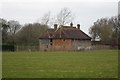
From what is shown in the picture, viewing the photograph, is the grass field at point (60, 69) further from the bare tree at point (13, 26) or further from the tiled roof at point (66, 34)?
the bare tree at point (13, 26)

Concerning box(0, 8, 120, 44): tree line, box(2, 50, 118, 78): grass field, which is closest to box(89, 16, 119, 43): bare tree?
box(0, 8, 120, 44): tree line

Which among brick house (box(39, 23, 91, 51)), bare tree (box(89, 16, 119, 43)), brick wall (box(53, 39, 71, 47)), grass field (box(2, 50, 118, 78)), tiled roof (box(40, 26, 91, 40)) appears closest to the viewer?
grass field (box(2, 50, 118, 78))

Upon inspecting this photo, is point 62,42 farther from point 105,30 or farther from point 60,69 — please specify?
point 60,69

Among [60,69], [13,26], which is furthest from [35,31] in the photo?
[60,69]

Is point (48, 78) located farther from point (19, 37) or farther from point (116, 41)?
point (19, 37)

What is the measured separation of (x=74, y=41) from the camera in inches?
2618

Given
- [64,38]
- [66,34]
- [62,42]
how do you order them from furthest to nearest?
1. [66,34]
2. [62,42]
3. [64,38]

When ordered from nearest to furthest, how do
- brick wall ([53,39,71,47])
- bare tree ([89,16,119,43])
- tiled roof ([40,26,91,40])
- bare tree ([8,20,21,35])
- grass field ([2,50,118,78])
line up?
1. grass field ([2,50,118,78])
2. brick wall ([53,39,71,47])
3. tiled roof ([40,26,91,40])
4. bare tree ([89,16,119,43])
5. bare tree ([8,20,21,35])

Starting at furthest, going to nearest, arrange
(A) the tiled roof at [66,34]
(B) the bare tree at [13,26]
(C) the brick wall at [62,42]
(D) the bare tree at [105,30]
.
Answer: (B) the bare tree at [13,26], (D) the bare tree at [105,30], (A) the tiled roof at [66,34], (C) the brick wall at [62,42]

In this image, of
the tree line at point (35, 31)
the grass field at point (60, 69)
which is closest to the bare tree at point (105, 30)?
the tree line at point (35, 31)

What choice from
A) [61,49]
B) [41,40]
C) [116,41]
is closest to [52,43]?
[41,40]

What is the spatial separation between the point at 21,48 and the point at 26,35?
25.4m

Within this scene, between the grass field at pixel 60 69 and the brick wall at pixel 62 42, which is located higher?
the brick wall at pixel 62 42

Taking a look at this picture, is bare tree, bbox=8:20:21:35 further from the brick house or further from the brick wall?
the brick wall
